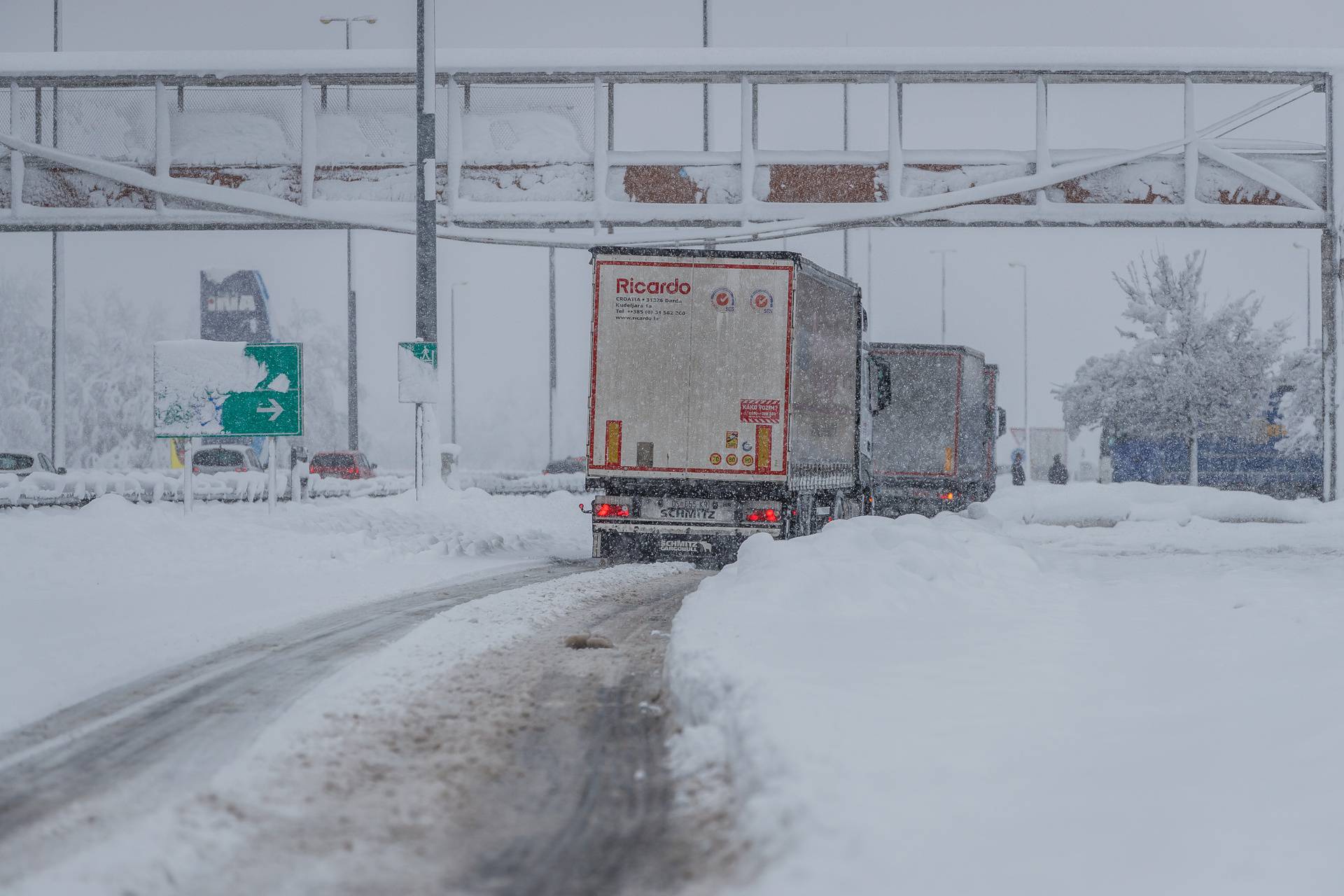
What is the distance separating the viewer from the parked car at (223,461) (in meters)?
42.7

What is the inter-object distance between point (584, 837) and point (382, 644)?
5024 mm

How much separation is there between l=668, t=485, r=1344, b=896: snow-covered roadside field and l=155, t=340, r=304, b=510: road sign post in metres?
8.93

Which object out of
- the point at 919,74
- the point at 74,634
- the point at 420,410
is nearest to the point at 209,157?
the point at 420,410

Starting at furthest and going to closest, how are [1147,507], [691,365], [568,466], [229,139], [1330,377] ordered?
[568,466], [1330,377], [1147,507], [229,139], [691,365]

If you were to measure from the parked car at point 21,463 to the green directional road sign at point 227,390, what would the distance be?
1798cm

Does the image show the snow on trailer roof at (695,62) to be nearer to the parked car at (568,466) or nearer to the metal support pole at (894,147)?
the metal support pole at (894,147)

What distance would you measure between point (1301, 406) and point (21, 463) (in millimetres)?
37309

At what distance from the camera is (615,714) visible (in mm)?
7254

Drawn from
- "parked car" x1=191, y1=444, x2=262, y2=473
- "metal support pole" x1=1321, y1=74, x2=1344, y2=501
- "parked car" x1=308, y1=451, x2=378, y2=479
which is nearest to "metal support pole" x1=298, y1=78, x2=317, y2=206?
"parked car" x1=191, y1=444, x2=262, y2=473

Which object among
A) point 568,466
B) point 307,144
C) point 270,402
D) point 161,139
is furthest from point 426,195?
point 568,466

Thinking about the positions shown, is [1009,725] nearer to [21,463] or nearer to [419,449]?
[419,449]

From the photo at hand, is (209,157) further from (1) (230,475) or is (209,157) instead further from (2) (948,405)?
(2) (948,405)

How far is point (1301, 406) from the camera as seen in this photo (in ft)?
147

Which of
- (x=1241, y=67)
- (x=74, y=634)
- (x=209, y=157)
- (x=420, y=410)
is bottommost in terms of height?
(x=74, y=634)
